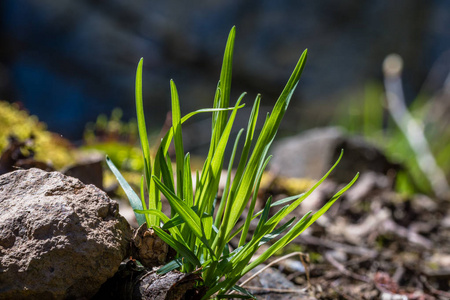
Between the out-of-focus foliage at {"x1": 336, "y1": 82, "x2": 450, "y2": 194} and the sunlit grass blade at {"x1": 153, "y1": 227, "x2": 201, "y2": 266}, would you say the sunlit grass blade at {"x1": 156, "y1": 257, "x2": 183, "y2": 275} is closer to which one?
the sunlit grass blade at {"x1": 153, "y1": 227, "x2": 201, "y2": 266}

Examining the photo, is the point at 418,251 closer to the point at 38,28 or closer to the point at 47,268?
the point at 47,268

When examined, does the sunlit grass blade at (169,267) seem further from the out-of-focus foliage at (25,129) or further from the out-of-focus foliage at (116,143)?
the out-of-focus foliage at (116,143)

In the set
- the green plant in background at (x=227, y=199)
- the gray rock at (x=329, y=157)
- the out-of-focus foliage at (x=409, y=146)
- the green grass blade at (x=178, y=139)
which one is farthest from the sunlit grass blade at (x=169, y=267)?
the out-of-focus foliage at (x=409, y=146)

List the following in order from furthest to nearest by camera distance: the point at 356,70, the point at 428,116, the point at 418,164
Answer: the point at 356,70
the point at 428,116
the point at 418,164

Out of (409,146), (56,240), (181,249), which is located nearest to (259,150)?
(181,249)

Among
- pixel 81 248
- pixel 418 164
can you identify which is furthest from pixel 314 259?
pixel 418 164

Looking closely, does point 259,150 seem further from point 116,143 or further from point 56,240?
point 116,143

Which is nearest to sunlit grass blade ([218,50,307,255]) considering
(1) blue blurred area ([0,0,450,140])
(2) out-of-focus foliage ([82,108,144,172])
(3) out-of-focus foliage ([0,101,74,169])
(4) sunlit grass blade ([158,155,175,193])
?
(4) sunlit grass blade ([158,155,175,193])
